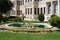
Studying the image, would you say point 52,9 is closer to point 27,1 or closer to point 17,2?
point 27,1

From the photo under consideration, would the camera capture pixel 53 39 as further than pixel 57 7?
No

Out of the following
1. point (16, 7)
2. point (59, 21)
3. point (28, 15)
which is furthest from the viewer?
point (16, 7)

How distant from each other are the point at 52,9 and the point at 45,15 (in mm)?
2215

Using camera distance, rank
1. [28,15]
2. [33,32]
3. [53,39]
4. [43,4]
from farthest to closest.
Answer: [28,15] < [43,4] < [33,32] < [53,39]

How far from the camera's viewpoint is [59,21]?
23125mm

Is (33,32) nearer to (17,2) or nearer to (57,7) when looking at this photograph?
(57,7)

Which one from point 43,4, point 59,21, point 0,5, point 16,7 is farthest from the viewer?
point 16,7

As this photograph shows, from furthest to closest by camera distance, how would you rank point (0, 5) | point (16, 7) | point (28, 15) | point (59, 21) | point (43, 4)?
point (16, 7)
point (28, 15)
point (43, 4)
point (0, 5)
point (59, 21)

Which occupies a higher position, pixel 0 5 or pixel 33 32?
pixel 0 5

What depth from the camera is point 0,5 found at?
3816 cm

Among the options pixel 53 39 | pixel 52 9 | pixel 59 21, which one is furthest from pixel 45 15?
pixel 53 39

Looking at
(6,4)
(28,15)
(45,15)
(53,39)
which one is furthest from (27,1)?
(53,39)

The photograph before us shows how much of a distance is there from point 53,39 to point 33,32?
4564mm

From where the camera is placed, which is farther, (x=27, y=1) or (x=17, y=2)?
(x=17, y=2)
